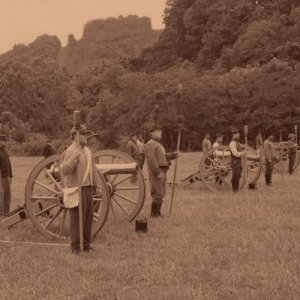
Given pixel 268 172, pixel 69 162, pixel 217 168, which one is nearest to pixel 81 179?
pixel 69 162

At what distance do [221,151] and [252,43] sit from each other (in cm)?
4029

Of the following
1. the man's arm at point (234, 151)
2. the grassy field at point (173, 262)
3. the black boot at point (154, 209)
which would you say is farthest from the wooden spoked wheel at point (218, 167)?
the black boot at point (154, 209)

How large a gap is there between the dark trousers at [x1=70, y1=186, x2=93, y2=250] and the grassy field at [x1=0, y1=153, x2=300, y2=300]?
183mm

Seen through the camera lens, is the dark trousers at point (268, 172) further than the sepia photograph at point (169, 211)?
Yes

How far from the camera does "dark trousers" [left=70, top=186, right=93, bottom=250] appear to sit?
7371 mm

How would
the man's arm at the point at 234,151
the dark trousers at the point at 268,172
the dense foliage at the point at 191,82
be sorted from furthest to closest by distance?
1. the dense foliage at the point at 191,82
2. the dark trousers at the point at 268,172
3. the man's arm at the point at 234,151

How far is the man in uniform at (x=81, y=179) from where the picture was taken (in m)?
7.32

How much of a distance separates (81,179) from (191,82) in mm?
35998

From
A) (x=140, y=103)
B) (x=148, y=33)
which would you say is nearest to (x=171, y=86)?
(x=140, y=103)

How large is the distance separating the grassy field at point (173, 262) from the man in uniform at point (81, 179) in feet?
0.82

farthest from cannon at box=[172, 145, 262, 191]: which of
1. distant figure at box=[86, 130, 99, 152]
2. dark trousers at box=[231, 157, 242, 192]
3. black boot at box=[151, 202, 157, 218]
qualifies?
black boot at box=[151, 202, 157, 218]

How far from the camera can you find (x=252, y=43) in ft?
175

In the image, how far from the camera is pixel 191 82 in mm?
42750

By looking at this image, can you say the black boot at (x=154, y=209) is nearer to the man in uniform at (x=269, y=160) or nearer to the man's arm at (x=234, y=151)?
the man's arm at (x=234, y=151)
